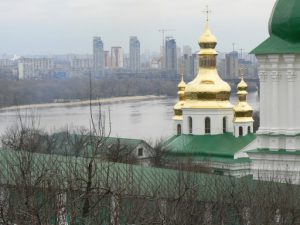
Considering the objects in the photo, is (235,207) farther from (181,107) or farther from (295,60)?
(181,107)

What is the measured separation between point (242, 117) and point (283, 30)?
18.9ft

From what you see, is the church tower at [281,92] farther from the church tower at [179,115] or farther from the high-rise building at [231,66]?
the high-rise building at [231,66]

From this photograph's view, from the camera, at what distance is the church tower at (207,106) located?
1460 cm

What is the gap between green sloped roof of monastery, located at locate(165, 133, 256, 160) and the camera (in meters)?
13.9

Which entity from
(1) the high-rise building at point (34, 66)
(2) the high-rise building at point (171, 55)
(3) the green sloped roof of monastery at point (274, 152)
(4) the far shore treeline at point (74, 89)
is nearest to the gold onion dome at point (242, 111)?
(3) the green sloped roof of monastery at point (274, 152)

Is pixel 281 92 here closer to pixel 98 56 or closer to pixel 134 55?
pixel 98 56

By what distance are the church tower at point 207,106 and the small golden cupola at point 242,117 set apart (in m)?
0.11

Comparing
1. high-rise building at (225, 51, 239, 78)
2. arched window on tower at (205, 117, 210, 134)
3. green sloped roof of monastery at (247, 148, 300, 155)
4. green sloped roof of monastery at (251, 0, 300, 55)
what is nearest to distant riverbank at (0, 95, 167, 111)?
high-rise building at (225, 51, 239, 78)

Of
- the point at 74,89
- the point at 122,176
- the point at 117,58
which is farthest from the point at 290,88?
the point at 117,58

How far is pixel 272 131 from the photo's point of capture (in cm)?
908

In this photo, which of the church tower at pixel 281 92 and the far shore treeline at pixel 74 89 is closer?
the church tower at pixel 281 92

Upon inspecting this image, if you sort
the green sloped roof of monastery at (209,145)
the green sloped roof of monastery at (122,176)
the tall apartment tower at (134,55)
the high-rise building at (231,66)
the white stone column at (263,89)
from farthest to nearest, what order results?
the tall apartment tower at (134,55) < the high-rise building at (231,66) < the green sloped roof of monastery at (209,145) < the white stone column at (263,89) < the green sloped roof of monastery at (122,176)

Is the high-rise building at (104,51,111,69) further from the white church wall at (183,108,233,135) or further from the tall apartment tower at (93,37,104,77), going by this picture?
the white church wall at (183,108,233,135)

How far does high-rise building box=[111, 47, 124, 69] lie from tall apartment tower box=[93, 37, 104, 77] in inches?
294
